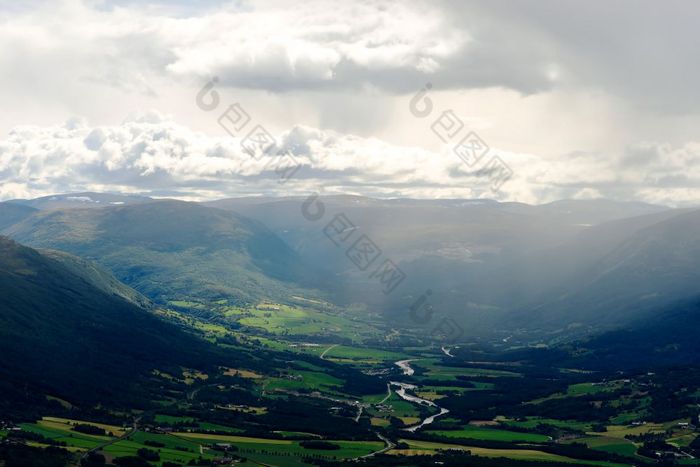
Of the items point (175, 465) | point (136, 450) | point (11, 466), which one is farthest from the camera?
point (136, 450)

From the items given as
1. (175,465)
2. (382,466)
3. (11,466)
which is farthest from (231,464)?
(11,466)

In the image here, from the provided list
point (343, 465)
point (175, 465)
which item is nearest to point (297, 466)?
point (343, 465)

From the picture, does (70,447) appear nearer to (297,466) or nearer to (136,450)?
(136,450)

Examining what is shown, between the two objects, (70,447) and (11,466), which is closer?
(11,466)

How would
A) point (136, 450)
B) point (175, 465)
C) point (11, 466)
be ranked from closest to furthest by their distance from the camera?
point (11, 466) < point (175, 465) < point (136, 450)

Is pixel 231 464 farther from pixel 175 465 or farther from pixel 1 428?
pixel 1 428

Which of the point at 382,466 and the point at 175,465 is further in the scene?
the point at 382,466

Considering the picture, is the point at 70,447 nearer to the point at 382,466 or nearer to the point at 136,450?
the point at 136,450

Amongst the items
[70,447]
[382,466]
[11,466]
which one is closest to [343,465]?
[382,466]
